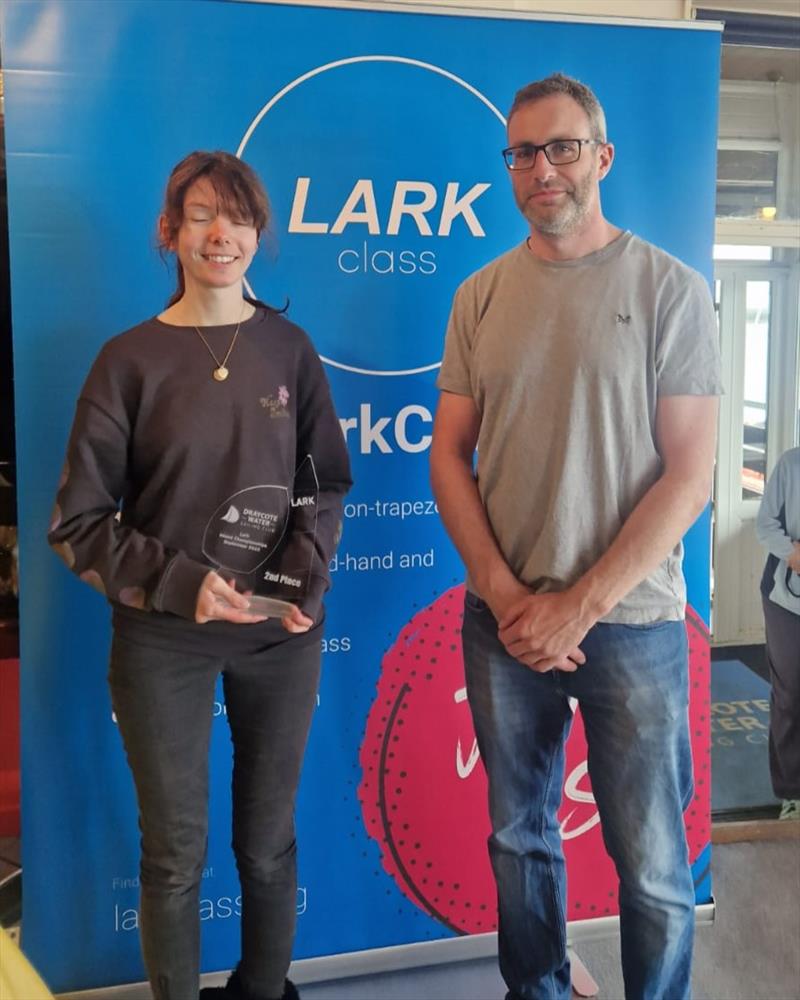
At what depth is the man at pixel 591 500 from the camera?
4.86 ft

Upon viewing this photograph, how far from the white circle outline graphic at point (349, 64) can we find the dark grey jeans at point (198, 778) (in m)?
0.63

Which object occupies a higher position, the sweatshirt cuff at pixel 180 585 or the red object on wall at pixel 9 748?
the sweatshirt cuff at pixel 180 585

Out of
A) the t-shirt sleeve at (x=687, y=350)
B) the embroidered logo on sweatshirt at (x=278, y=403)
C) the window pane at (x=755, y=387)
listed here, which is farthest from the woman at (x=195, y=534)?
the window pane at (x=755, y=387)

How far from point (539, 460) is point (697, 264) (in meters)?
0.82

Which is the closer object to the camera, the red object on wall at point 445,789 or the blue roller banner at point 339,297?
the blue roller banner at point 339,297

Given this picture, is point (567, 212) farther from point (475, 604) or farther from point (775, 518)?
point (775, 518)

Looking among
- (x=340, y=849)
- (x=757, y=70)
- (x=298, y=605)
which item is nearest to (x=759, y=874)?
(x=340, y=849)

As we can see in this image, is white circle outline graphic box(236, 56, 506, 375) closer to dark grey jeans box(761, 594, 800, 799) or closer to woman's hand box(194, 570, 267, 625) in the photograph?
woman's hand box(194, 570, 267, 625)

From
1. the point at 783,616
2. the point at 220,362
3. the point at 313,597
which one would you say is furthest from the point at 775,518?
the point at 220,362

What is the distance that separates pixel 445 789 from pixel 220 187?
1.38 m

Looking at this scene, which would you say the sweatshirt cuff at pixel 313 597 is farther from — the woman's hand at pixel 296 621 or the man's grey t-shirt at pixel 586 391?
the man's grey t-shirt at pixel 586 391

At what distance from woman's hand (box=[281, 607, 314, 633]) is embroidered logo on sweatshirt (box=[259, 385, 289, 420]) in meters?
0.33

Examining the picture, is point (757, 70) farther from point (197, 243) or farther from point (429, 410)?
point (197, 243)

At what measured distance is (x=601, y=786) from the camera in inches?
62.3
